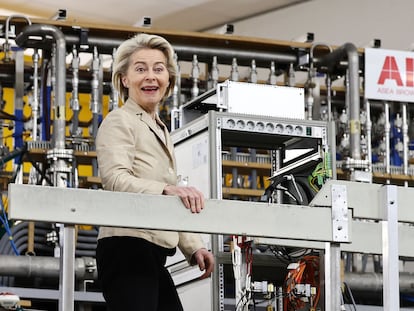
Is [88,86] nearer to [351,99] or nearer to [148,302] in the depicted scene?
[351,99]

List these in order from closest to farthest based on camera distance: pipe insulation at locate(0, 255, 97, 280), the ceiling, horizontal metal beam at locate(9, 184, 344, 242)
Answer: horizontal metal beam at locate(9, 184, 344, 242)
pipe insulation at locate(0, 255, 97, 280)
the ceiling

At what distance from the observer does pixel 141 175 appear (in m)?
3.85

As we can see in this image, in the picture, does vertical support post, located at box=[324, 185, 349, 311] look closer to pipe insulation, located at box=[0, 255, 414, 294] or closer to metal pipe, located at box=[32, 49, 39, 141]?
pipe insulation, located at box=[0, 255, 414, 294]

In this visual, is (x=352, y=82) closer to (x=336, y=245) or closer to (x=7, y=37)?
(x=7, y=37)

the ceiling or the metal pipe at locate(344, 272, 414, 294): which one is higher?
the ceiling

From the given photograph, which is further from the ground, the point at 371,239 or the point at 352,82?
the point at 352,82

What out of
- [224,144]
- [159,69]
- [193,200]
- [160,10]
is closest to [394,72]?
[224,144]

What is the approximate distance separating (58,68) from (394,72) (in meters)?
2.47

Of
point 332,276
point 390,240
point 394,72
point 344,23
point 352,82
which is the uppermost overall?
point 344,23

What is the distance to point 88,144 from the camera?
7.39 meters

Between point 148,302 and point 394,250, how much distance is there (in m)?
0.80

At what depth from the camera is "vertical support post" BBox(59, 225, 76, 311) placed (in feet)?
10.5

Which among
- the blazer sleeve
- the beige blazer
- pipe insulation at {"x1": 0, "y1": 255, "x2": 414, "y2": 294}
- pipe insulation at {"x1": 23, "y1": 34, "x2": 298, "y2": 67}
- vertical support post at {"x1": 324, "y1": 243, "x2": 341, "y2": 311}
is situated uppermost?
pipe insulation at {"x1": 23, "y1": 34, "x2": 298, "y2": 67}

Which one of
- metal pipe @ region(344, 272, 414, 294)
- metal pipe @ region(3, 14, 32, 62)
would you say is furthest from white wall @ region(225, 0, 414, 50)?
metal pipe @ region(3, 14, 32, 62)
